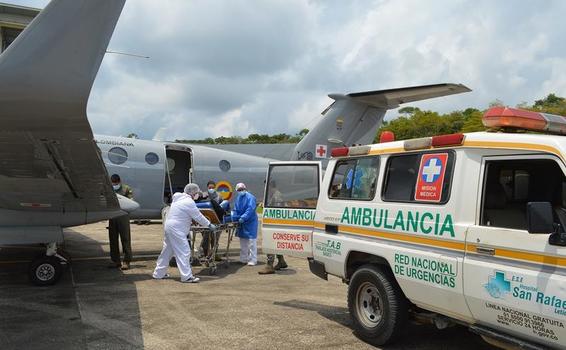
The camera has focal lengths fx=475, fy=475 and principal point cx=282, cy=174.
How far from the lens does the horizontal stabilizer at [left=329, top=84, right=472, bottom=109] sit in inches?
435

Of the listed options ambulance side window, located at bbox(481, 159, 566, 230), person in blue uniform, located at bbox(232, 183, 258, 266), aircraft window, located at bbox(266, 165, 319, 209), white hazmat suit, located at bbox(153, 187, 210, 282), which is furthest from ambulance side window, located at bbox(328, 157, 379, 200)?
person in blue uniform, located at bbox(232, 183, 258, 266)

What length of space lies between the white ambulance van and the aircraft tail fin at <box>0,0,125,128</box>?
3.23m

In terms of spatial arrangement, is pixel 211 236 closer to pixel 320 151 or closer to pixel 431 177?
pixel 320 151

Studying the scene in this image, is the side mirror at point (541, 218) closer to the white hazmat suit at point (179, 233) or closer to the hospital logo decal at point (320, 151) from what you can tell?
the white hazmat suit at point (179, 233)

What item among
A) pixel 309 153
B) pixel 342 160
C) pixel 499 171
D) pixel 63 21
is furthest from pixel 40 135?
pixel 309 153

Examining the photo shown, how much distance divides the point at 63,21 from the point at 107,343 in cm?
345

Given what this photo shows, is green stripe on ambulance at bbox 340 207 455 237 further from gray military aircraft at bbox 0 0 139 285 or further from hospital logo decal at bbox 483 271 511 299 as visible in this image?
gray military aircraft at bbox 0 0 139 285

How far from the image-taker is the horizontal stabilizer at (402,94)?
36.2 feet

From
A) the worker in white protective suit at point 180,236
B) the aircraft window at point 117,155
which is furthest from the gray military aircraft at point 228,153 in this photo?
the worker in white protective suit at point 180,236

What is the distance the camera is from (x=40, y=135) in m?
5.31

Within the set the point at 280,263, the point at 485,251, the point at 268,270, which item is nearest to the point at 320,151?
the point at 280,263

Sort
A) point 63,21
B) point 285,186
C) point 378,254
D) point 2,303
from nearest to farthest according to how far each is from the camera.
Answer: point 63,21 < point 378,254 < point 2,303 < point 285,186

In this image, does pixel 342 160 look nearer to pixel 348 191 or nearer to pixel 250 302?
pixel 348 191

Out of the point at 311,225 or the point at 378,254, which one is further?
the point at 311,225
